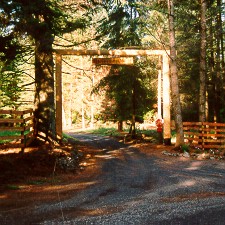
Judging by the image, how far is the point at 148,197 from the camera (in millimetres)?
6848

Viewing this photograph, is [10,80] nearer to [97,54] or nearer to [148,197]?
[97,54]

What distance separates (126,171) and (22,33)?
5.67 m

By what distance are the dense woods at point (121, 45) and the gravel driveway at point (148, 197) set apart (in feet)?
14.5

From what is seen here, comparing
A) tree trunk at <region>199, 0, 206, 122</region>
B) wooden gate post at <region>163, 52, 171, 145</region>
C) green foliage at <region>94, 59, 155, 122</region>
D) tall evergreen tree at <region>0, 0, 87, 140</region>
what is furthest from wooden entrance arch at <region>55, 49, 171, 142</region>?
tall evergreen tree at <region>0, 0, 87, 140</region>

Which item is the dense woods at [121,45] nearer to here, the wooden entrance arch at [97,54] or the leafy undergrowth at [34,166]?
the wooden entrance arch at [97,54]

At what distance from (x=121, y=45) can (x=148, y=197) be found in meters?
13.5

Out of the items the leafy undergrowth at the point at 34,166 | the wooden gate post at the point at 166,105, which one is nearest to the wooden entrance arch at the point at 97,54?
the wooden gate post at the point at 166,105

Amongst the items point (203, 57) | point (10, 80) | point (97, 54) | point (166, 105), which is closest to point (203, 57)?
point (203, 57)

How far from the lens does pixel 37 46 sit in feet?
37.8

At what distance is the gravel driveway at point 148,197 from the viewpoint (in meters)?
5.39

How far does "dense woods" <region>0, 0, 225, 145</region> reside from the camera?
32.7 ft

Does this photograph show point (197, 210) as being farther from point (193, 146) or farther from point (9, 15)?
point (193, 146)

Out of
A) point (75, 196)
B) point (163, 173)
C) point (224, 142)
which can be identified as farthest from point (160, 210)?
point (224, 142)

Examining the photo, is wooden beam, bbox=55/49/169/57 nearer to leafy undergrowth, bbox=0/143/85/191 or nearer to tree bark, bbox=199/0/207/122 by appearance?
tree bark, bbox=199/0/207/122
